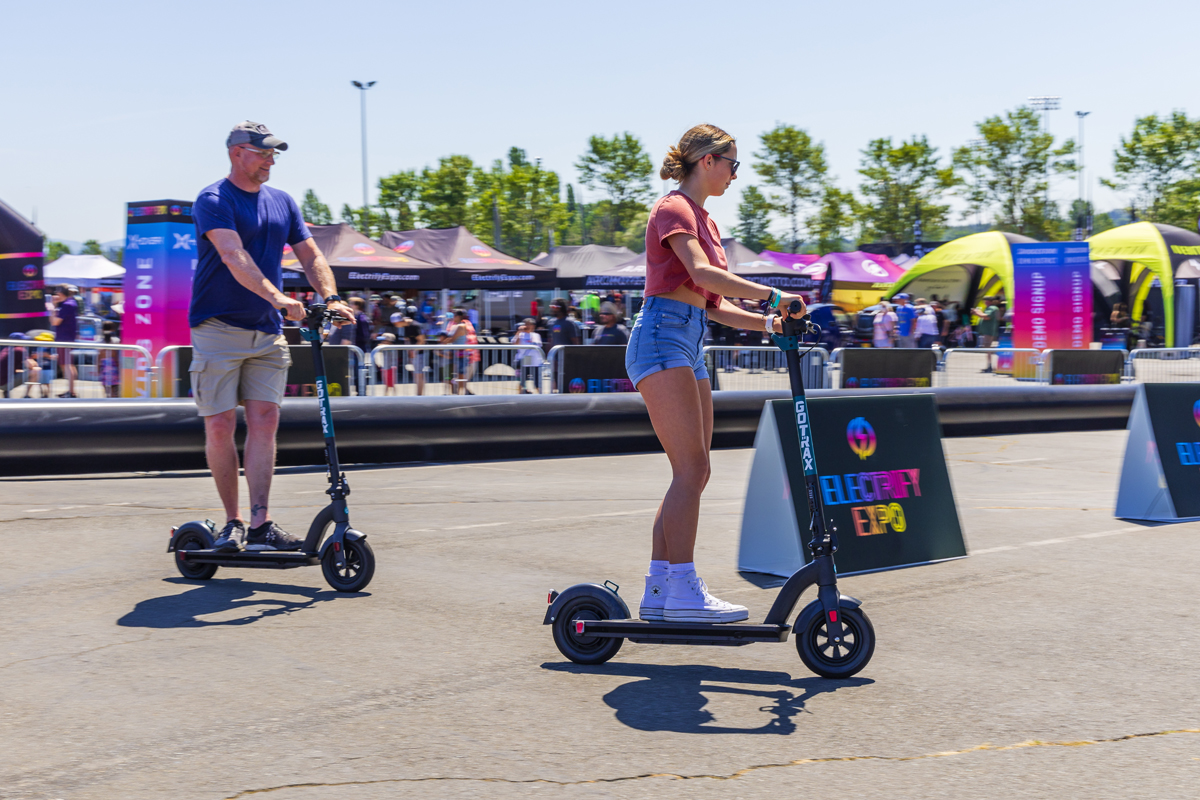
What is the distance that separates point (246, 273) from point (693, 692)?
108 inches

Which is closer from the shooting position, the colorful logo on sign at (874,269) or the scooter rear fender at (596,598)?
the scooter rear fender at (596,598)

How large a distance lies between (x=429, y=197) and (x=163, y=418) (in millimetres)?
69417

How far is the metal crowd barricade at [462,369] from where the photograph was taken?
1352cm

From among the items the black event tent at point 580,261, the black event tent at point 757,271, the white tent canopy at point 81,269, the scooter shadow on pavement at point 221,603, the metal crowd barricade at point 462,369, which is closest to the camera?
the scooter shadow on pavement at point 221,603

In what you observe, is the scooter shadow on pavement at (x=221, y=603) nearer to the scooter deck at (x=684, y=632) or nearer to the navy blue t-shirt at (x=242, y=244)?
the navy blue t-shirt at (x=242, y=244)

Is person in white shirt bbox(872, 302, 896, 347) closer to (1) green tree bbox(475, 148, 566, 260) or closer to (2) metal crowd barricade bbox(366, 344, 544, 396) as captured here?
(2) metal crowd barricade bbox(366, 344, 544, 396)

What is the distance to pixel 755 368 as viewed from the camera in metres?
15.5

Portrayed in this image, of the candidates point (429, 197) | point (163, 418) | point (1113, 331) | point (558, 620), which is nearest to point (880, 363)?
point (163, 418)

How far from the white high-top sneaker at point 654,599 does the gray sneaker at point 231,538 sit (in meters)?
2.12

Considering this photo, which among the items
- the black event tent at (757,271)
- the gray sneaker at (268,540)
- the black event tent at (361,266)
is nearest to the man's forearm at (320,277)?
the gray sneaker at (268,540)

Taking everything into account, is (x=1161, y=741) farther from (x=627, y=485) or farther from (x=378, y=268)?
(x=378, y=268)

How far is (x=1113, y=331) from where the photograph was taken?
3294 cm

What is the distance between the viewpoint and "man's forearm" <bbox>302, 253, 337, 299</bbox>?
5.12m

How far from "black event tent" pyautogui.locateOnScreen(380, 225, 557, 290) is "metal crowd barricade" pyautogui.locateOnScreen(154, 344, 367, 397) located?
1360cm
